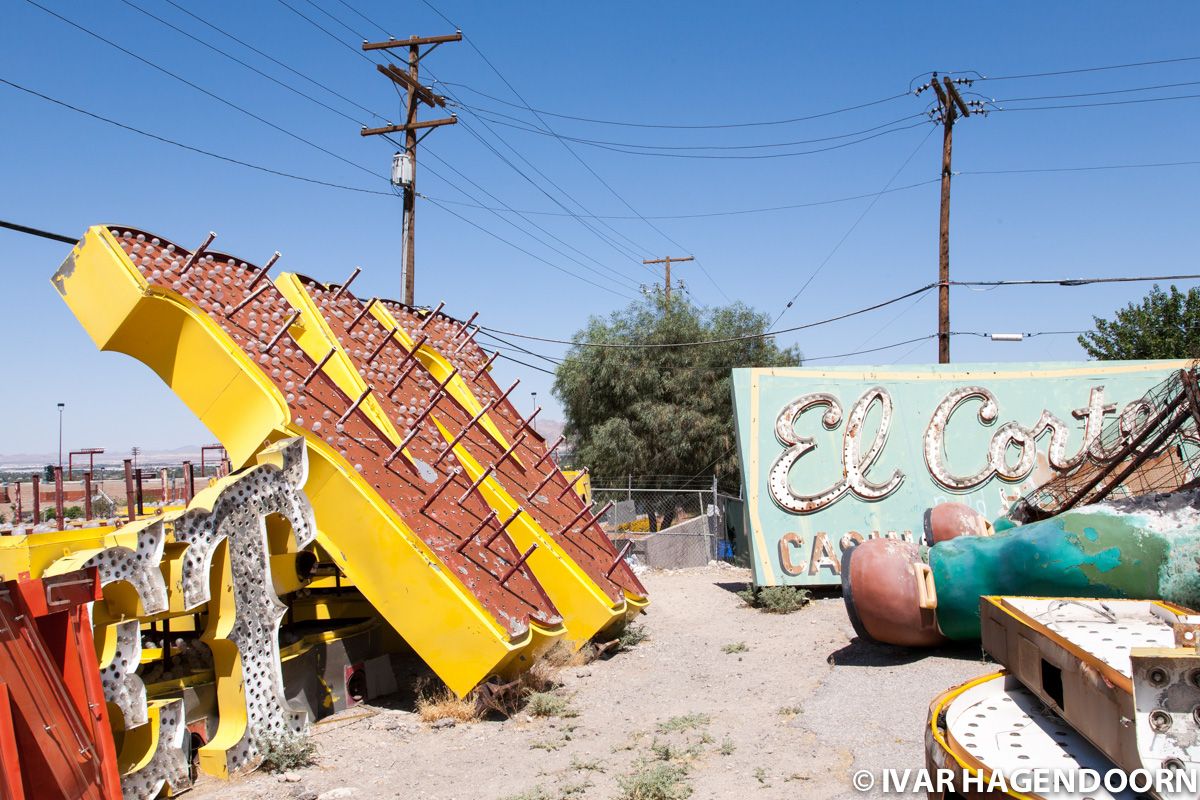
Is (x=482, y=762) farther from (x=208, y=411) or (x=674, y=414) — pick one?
(x=674, y=414)

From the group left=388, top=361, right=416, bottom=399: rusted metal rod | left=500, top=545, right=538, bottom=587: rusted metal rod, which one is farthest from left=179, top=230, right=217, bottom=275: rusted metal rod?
left=500, top=545, right=538, bottom=587: rusted metal rod

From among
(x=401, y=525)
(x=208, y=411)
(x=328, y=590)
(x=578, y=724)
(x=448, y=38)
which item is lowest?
(x=578, y=724)

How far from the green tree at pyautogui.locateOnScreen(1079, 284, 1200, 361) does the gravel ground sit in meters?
24.7

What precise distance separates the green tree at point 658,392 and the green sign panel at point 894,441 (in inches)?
553

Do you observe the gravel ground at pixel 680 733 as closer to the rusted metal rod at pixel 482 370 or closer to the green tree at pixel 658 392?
the rusted metal rod at pixel 482 370

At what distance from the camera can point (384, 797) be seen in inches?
285

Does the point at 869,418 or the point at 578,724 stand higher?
the point at 869,418

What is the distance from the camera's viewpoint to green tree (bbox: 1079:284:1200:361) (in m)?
30.8

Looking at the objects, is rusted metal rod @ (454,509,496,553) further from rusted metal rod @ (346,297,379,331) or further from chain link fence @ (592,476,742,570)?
chain link fence @ (592,476,742,570)

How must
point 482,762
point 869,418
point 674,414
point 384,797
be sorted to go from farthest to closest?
point 674,414 < point 869,418 < point 482,762 < point 384,797

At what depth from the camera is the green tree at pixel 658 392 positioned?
30.6 metres

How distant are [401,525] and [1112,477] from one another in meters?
8.52

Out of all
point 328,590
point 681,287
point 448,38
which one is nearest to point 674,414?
point 681,287

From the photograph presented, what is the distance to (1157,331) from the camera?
103 feet
